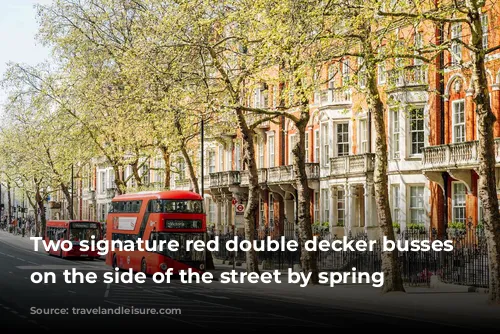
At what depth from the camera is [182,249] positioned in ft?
126

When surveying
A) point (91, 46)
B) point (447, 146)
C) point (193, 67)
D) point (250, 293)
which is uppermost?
point (91, 46)

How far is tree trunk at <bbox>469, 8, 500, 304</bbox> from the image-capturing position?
24547 mm

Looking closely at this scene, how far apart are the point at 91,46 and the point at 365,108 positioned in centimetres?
1561

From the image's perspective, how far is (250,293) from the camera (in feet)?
100

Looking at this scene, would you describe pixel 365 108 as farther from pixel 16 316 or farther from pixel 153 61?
pixel 16 316

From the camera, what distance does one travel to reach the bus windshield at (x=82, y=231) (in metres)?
58.6

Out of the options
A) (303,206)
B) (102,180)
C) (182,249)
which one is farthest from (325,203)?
(102,180)

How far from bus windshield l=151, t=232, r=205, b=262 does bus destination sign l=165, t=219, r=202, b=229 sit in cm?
35

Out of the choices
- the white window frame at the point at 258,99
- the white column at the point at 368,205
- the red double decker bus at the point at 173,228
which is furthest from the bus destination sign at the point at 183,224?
the white window frame at the point at 258,99

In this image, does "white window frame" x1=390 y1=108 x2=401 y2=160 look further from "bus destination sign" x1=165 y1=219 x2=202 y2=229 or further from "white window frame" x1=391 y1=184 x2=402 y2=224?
"bus destination sign" x1=165 y1=219 x2=202 y2=229

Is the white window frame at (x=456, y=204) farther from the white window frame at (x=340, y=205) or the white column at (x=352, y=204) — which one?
the white window frame at (x=340, y=205)

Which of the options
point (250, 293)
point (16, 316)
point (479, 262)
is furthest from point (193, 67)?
point (16, 316)

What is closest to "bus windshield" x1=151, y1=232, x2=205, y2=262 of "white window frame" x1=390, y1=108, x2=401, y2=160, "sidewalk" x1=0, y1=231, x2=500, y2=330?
"sidewalk" x1=0, y1=231, x2=500, y2=330

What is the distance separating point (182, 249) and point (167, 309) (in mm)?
14581
